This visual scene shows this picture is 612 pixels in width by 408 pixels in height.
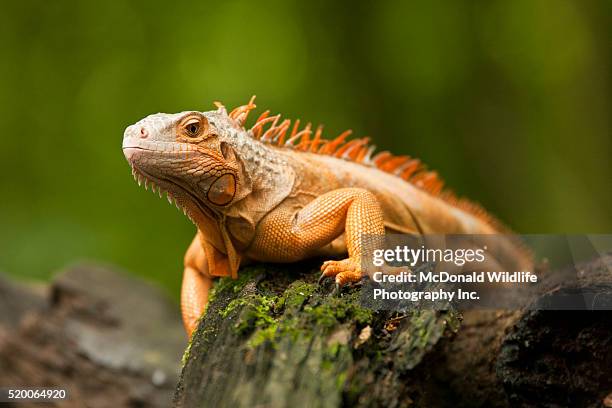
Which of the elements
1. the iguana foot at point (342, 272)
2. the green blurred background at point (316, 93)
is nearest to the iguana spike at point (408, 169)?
the iguana foot at point (342, 272)

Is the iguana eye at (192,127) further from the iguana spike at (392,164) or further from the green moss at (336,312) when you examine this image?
the iguana spike at (392,164)

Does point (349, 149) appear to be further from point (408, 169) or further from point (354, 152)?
point (408, 169)

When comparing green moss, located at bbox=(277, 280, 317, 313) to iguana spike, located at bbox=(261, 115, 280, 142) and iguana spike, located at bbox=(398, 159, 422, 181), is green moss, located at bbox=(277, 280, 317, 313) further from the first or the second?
iguana spike, located at bbox=(398, 159, 422, 181)

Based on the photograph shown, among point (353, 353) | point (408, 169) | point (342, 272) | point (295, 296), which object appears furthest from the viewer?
point (408, 169)

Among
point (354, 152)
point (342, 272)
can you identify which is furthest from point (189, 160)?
point (354, 152)

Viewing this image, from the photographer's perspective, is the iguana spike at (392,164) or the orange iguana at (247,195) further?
the iguana spike at (392,164)

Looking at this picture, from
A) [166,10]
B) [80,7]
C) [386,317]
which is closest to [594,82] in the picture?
[166,10]

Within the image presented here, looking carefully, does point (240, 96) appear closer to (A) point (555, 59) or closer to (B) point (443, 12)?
→ (B) point (443, 12)
